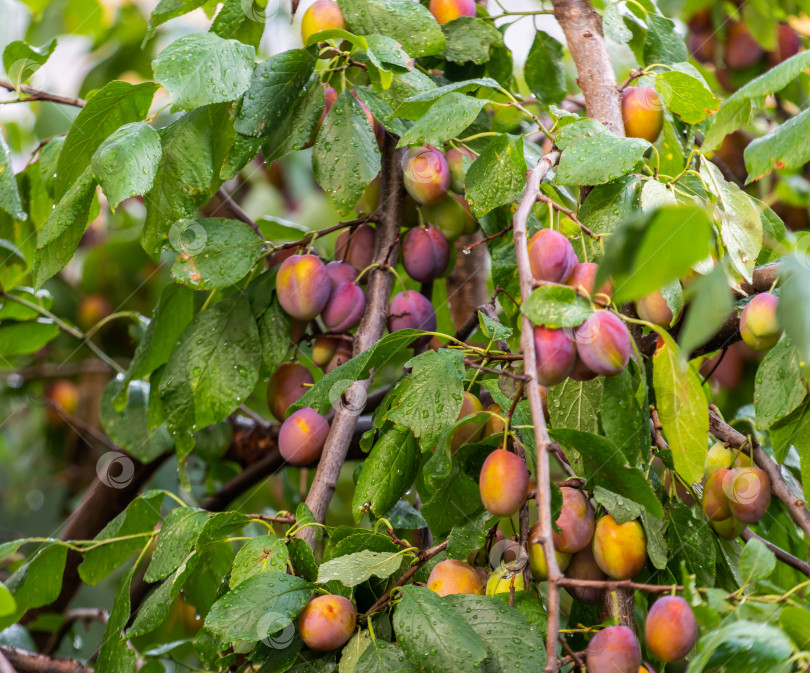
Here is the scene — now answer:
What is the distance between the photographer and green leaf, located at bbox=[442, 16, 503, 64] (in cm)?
75

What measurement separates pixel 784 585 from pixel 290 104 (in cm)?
57

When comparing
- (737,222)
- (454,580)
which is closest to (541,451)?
(454,580)

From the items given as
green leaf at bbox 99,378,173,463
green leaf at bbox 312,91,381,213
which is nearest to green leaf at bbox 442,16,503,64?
green leaf at bbox 312,91,381,213

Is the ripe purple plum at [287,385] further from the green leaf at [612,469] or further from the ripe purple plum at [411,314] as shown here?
the green leaf at [612,469]

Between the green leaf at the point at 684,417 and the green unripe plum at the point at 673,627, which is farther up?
the green leaf at the point at 684,417

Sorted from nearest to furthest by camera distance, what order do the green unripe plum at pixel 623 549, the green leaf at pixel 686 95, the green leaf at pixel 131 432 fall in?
the green unripe plum at pixel 623 549, the green leaf at pixel 686 95, the green leaf at pixel 131 432

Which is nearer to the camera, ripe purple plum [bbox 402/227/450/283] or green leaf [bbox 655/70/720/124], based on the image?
green leaf [bbox 655/70/720/124]

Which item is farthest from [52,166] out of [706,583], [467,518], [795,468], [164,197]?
[795,468]

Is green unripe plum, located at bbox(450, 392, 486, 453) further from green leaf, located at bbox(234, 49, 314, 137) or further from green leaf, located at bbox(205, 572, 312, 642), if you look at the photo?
green leaf, located at bbox(234, 49, 314, 137)

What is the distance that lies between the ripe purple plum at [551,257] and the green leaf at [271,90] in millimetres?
271

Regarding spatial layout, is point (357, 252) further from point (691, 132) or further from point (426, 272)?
point (691, 132)

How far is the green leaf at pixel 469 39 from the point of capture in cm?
75

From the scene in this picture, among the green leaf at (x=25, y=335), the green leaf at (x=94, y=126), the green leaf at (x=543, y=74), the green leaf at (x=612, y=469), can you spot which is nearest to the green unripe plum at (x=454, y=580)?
the green leaf at (x=612, y=469)

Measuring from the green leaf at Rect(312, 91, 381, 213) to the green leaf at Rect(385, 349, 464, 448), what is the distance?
7.8 inches
